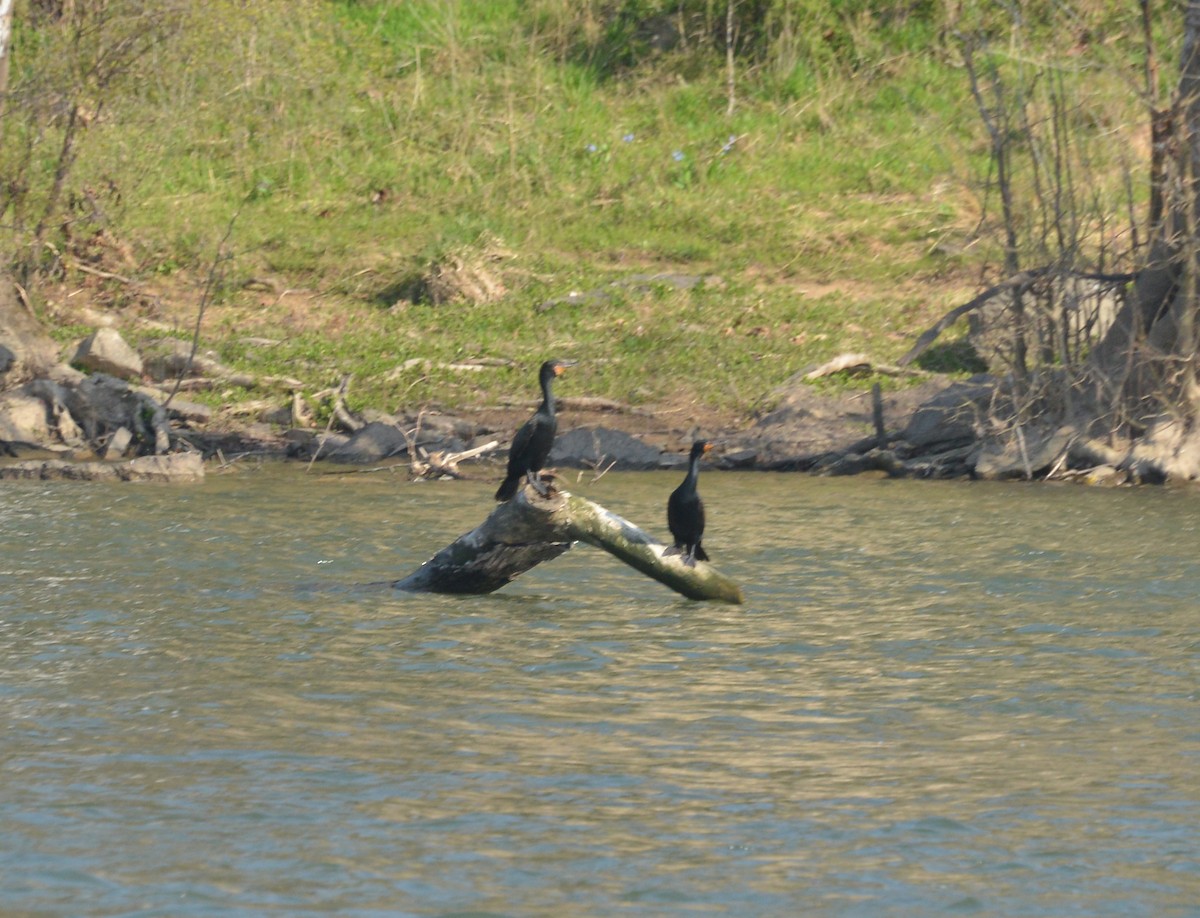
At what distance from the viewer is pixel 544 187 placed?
20.8m

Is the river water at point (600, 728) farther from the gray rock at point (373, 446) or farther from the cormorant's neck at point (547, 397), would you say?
the gray rock at point (373, 446)

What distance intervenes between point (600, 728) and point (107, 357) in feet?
34.5

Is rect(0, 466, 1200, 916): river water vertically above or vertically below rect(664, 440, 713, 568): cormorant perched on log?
below

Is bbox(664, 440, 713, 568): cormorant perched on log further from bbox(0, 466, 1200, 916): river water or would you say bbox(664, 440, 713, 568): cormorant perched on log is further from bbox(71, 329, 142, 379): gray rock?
bbox(71, 329, 142, 379): gray rock

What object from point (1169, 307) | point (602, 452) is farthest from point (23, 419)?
point (1169, 307)

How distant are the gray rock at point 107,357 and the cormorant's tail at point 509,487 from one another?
7506 millimetres

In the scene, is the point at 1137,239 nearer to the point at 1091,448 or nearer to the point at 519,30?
the point at 1091,448

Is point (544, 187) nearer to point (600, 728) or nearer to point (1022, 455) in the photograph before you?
point (1022, 455)

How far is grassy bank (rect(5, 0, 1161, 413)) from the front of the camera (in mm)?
17438

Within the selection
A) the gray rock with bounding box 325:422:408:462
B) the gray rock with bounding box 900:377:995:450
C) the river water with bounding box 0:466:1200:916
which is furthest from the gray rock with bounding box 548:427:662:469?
the river water with bounding box 0:466:1200:916

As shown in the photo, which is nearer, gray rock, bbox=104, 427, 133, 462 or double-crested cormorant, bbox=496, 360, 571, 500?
double-crested cormorant, bbox=496, 360, 571, 500

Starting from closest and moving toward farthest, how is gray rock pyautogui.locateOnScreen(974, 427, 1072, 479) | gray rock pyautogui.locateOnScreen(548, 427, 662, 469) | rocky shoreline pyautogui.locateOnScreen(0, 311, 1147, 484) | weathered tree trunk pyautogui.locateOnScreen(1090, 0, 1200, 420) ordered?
weathered tree trunk pyautogui.locateOnScreen(1090, 0, 1200, 420), gray rock pyautogui.locateOnScreen(974, 427, 1072, 479), rocky shoreline pyautogui.locateOnScreen(0, 311, 1147, 484), gray rock pyautogui.locateOnScreen(548, 427, 662, 469)

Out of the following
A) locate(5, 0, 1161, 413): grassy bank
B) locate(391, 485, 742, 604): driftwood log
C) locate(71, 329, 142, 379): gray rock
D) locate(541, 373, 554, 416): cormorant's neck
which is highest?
locate(5, 0, 1161, 413): grassy bank

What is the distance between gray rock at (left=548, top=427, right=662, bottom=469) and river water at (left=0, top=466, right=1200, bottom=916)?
306cm
